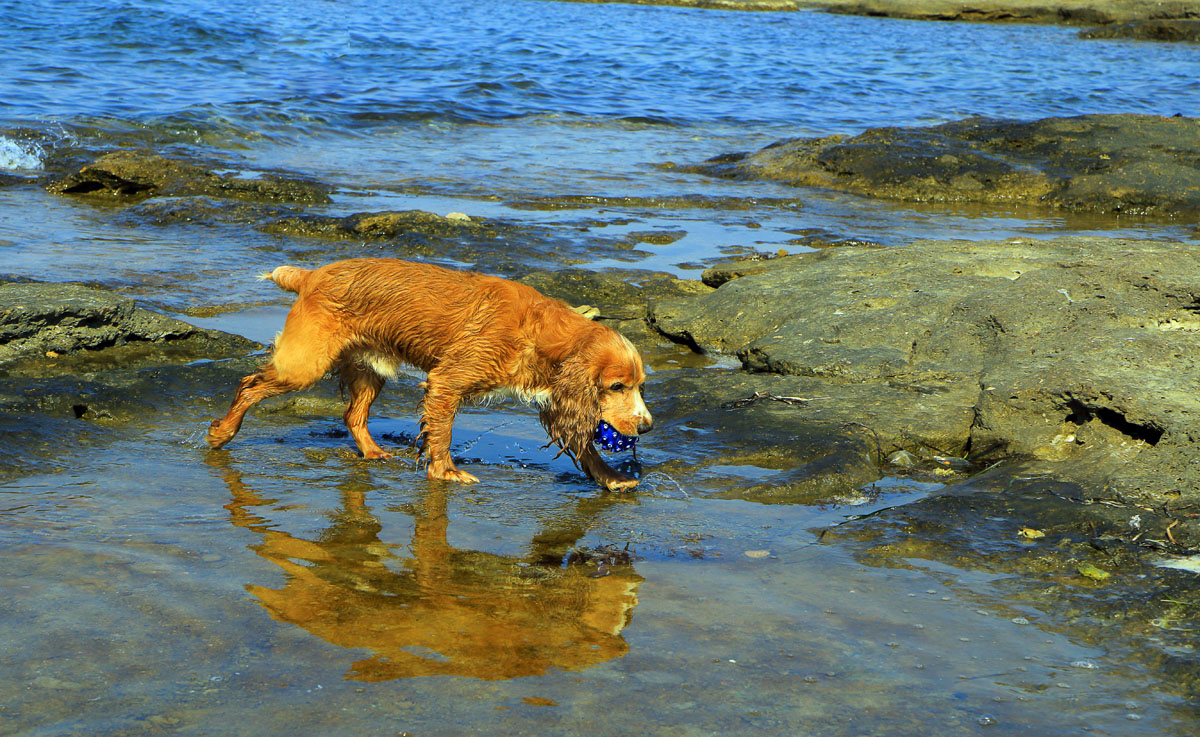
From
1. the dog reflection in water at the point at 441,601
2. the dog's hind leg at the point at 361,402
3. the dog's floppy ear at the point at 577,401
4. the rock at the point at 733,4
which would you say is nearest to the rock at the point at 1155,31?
the rock at the point at 733,4

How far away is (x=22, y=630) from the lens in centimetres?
381

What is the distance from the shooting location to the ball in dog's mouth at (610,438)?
5.82 metres

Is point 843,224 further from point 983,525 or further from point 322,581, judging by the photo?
point 322,581

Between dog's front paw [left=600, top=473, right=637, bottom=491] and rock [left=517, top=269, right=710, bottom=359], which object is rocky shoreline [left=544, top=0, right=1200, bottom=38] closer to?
rock [left=517, top=269, right=710, bottom=359]

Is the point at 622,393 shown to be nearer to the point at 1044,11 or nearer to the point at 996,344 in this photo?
the point at 996,344

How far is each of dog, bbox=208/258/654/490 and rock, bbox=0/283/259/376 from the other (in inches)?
65.7

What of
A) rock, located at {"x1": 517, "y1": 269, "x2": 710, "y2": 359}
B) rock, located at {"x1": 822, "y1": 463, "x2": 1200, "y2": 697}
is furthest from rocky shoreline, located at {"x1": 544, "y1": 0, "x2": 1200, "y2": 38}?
rock, located at {"x1": 822, "y1": 463, "x2": 1200, "y2": 697}

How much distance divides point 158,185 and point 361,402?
933 cm

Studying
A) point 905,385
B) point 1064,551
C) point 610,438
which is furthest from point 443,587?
point 905,385

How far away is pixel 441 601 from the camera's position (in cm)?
434

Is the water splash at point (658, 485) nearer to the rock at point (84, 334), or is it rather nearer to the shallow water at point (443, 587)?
the shallow water at point (443, 587)

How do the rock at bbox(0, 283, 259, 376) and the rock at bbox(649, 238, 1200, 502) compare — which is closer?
the rock at bbox(649, 238, 1200, 502)

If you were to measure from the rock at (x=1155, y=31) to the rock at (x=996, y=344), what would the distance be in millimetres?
44693

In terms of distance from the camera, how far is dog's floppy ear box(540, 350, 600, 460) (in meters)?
5.68
